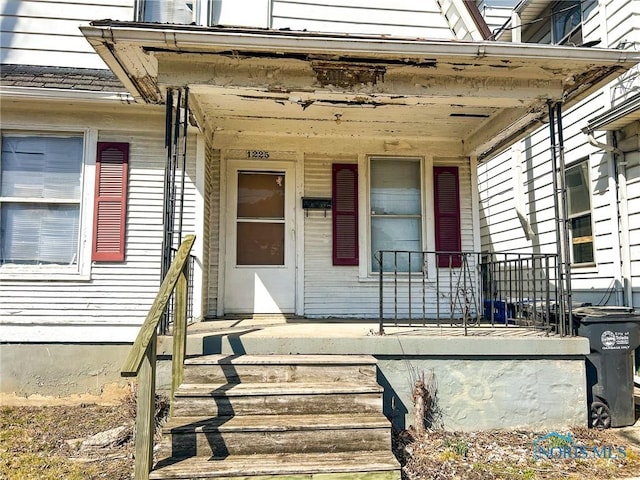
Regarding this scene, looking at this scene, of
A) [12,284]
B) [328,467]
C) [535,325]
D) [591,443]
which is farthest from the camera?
[12,284]

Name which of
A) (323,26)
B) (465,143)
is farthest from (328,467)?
(323,26)

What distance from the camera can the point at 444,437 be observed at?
12.2 ft

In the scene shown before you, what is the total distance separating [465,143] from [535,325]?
2.61 meters

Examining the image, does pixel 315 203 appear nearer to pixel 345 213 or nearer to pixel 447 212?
pixel 345 213

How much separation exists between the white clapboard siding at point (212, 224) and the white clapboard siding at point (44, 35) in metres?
1.71

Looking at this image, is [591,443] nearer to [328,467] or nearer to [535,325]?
[535,325]

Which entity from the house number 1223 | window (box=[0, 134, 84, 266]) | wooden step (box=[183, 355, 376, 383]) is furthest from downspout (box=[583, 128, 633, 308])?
window (box=[0, 134, 84, 266])

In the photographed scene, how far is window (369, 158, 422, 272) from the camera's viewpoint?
231 inches

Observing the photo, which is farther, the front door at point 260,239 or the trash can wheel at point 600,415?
the front door at point 260,239

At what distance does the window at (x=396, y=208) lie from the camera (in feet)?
19.2

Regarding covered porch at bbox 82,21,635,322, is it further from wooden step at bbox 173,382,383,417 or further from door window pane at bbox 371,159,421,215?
wooden step at bbox 173,382,383,417

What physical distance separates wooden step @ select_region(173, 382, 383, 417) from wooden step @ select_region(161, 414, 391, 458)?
0.08 meters

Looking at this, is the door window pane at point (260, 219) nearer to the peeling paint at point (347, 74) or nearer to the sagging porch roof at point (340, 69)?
the sagging porch roof at point (340, 69)

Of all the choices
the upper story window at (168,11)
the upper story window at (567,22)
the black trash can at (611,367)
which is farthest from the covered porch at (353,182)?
the upper story window at (567,22)
